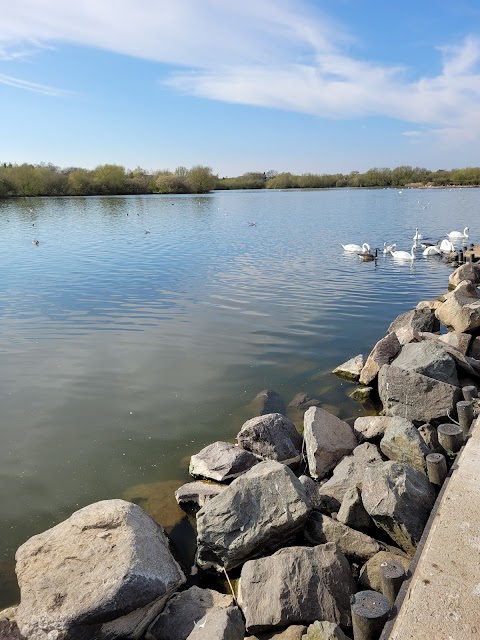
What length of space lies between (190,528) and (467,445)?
9.38 feet

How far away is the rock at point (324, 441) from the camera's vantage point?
5777 mm

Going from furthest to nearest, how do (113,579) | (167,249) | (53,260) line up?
(167,249), (53,260), (113,579)

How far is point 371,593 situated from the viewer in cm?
334

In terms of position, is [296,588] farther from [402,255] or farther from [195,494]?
[402,255]

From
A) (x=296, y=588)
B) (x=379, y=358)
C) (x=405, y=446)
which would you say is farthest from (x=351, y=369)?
(x=296, y=588)

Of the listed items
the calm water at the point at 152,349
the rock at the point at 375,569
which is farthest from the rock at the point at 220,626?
the calm water at the point at 152,349

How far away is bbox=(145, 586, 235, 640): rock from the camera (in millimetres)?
3762

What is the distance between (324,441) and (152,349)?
16.8 feet

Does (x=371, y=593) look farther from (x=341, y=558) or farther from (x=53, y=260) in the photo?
(x=53, y=260)

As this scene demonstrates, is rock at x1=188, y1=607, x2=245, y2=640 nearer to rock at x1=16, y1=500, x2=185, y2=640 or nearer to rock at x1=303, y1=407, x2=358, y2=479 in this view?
rock at x1=16, y1=500, x2=185, y2=640

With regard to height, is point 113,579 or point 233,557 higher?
point 113,579

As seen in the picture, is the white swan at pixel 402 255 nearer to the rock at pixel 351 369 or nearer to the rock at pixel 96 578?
the rock at pixel 351 369

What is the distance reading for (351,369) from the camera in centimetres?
856

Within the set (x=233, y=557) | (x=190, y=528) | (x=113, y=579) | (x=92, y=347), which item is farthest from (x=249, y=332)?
(x=113, y=579)
